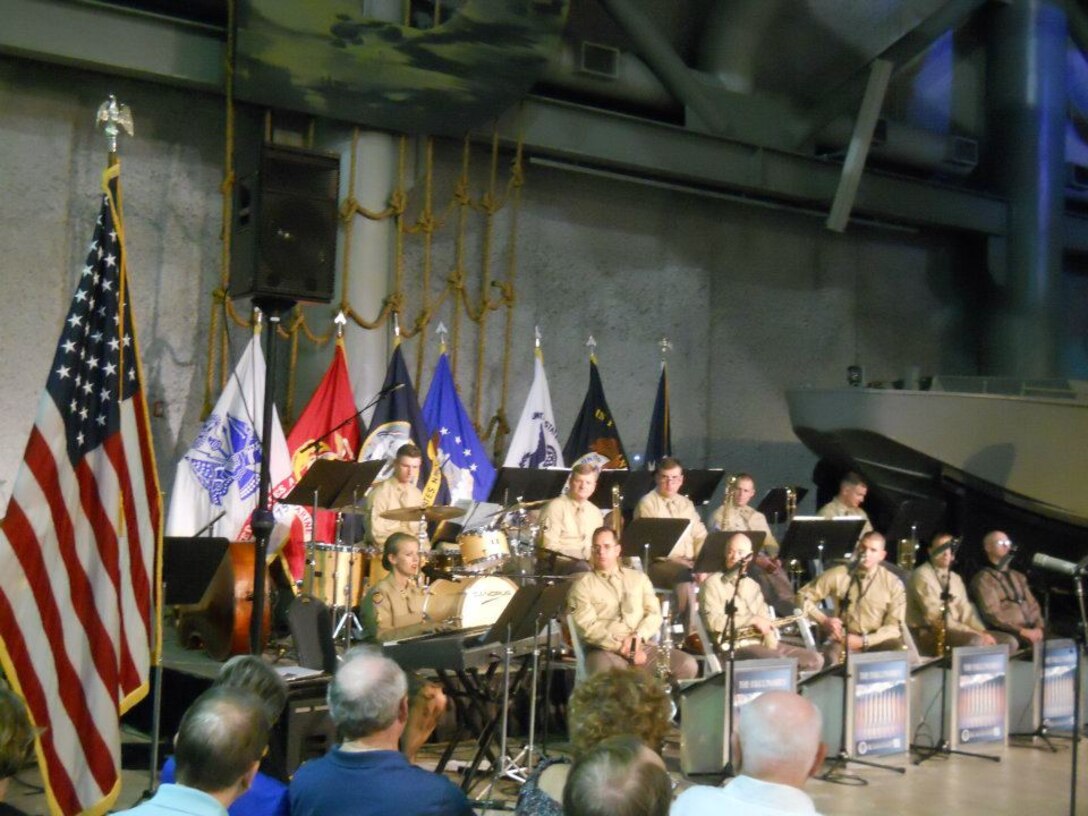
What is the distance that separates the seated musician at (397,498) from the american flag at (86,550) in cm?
419

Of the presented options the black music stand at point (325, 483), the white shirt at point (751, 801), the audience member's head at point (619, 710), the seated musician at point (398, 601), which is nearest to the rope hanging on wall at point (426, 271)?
the black music stand at point (325, 483)

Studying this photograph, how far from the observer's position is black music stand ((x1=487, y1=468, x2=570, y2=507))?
9930mm

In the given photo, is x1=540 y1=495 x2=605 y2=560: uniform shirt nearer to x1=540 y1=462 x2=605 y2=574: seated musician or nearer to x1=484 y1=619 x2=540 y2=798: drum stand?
x1=540 y1=462 x2=605 y2=574: seated musician

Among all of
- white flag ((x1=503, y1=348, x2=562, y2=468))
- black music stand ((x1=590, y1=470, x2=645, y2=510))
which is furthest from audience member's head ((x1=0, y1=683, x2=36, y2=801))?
white flag ((x1=503, y1=348, x2=562, y2=468))

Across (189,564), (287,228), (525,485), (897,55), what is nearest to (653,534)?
(525,485)

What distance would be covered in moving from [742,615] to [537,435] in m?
4.09

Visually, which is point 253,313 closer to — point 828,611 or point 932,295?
point 828,611

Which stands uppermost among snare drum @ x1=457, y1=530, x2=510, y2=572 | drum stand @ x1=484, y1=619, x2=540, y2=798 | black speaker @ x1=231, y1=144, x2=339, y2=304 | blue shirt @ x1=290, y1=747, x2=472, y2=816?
black speaker @ x1=231, y1=144, x2=339, y2=304

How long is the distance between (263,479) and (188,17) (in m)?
7.45

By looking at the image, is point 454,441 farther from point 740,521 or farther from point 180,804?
point 180,804

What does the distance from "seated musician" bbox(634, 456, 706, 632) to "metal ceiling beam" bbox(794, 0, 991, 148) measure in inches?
239

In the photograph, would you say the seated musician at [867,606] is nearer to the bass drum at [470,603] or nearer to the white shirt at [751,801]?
the bass drum at [470,603]

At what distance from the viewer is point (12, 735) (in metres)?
2.51

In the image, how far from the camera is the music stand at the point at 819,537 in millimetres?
9672
